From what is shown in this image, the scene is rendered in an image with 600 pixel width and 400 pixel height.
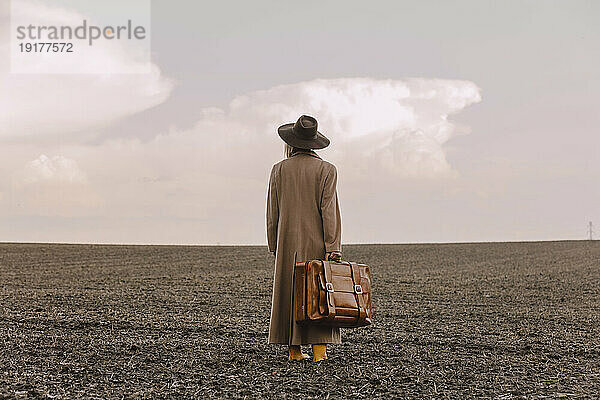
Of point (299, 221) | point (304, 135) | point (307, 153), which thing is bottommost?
point (299, 221)

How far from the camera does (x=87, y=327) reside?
11016 mm

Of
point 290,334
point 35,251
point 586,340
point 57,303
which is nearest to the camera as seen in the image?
point 290,334

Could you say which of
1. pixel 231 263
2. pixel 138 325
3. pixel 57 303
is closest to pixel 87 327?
pixel 138 325

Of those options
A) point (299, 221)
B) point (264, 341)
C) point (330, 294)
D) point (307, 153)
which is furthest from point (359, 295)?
point (264, 341)

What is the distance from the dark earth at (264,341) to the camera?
7.03m

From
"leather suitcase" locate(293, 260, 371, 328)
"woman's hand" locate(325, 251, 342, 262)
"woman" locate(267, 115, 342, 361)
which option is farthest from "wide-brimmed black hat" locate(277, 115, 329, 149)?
"leather suitcase" locate(293, 260, 371, 328)

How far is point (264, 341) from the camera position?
9.73 m

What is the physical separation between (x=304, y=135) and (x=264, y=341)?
121 inches

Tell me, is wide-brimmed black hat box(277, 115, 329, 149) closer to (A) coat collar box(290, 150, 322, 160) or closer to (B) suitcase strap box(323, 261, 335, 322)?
(A) coat collar box(290, 150, 322, 160)

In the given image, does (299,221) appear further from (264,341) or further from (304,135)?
(264,341)

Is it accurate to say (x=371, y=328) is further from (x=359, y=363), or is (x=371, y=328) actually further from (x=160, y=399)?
(x=160, y=399)

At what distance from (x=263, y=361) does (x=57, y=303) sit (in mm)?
7685

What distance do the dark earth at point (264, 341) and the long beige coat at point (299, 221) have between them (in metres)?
0.57

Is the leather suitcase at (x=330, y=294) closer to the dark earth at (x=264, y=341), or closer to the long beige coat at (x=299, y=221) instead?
the long beige coat at (x=299, y=221)
